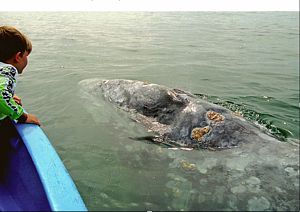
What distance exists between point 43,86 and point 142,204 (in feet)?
18.1

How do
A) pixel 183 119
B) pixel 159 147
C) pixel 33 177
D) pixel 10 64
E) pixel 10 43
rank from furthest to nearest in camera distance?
pixel 183 119, pixel 159 147, pixel 10 64, pixel 10 43, pixel 33 177

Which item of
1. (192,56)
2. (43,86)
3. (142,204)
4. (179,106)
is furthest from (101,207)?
(192,56)

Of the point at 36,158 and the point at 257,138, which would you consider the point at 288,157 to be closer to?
the point at 257,138

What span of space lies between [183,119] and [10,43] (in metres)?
2.58

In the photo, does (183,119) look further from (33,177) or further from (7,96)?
(7,96)

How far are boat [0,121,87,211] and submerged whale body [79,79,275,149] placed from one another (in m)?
1.85

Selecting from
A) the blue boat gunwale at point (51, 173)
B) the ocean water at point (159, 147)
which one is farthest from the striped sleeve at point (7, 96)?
the ocean water at point (159, 147)

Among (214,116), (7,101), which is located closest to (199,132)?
(214,116)

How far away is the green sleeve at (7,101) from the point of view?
3.08 meters

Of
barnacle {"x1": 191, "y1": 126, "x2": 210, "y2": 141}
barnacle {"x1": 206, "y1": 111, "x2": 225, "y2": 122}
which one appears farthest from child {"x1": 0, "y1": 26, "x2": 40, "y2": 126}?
barnacle {"x1": 206, "y1": 111, "x2": 225, "y2": 122}

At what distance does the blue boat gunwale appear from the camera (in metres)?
2.34

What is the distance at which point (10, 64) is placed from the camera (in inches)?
134

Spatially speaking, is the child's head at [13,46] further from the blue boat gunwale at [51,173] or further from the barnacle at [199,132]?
the barnacle at [199,132]

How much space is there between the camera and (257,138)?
4.10m
